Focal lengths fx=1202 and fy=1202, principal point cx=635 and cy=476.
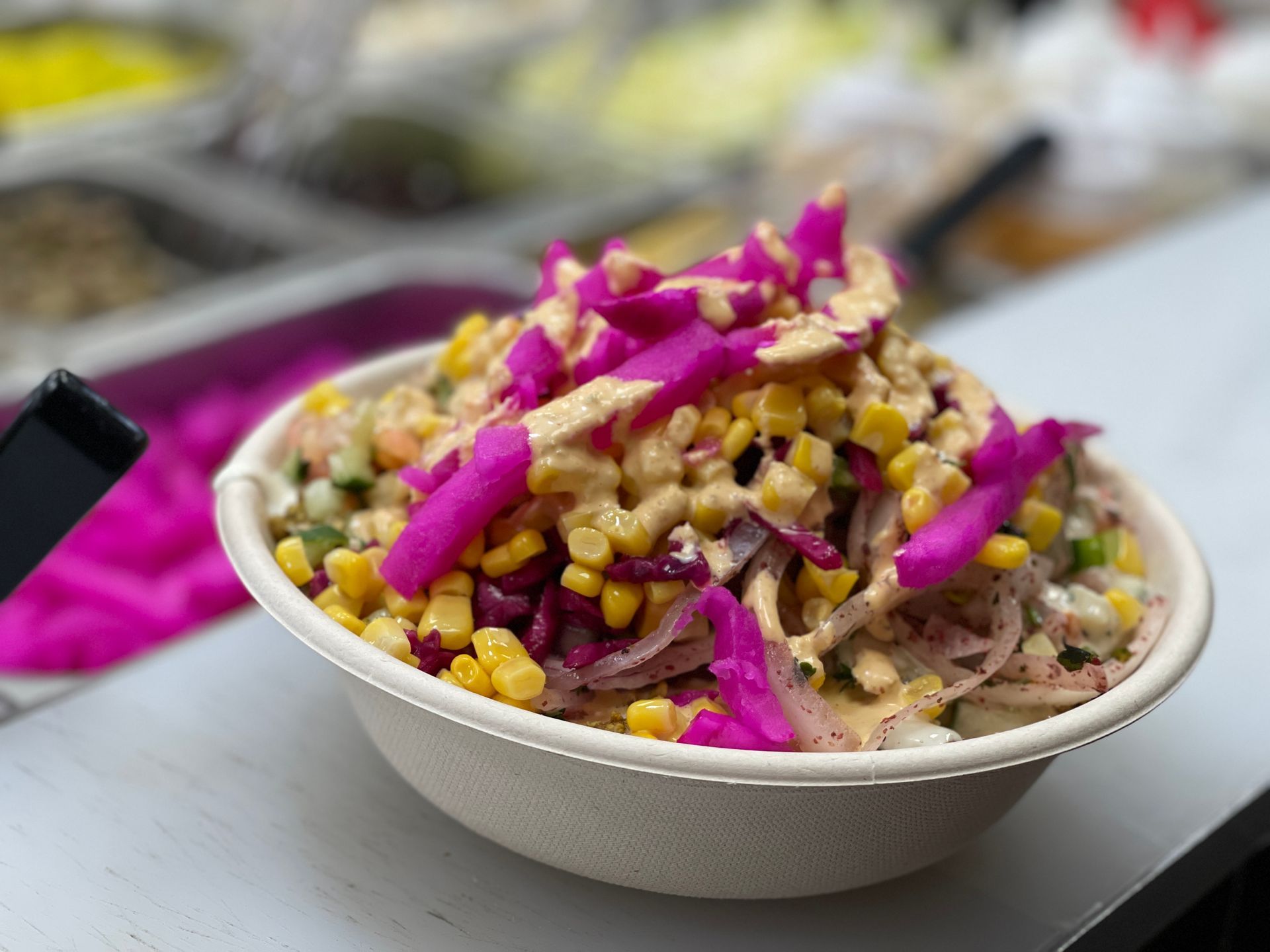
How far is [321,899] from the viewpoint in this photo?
1.04m

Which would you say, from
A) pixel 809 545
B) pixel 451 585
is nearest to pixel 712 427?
pixel 809 545

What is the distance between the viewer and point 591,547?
972 millimetres

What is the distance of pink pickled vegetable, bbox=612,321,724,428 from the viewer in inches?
39.9

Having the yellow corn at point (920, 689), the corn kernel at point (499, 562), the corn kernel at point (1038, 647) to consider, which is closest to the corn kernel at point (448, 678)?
the corn kernel at point (499, 562)

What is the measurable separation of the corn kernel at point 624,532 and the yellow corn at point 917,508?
22 centimetres

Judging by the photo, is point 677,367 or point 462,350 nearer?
point 677,367

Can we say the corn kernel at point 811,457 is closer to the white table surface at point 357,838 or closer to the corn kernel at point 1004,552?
the corn kernel at point 1004,552

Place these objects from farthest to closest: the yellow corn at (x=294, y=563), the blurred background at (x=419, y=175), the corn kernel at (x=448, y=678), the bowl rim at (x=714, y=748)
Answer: the blurred background at (x=419, y=175)
the yellow corn at (x=294, y=563)
the corn kernel at (x=448, y=678)
the bowl rim at (x=714, y=748)

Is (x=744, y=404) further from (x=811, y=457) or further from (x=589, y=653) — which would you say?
(x=589, y=653)

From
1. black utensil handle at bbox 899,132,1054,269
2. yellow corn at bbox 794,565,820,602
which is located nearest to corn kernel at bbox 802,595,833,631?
yellow corn at bbox 794,565,820,602

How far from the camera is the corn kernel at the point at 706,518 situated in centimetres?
101

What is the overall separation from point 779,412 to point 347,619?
0.40 metres

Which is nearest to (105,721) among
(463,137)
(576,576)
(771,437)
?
(576,576)

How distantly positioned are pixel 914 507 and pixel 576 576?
0.29 metres
